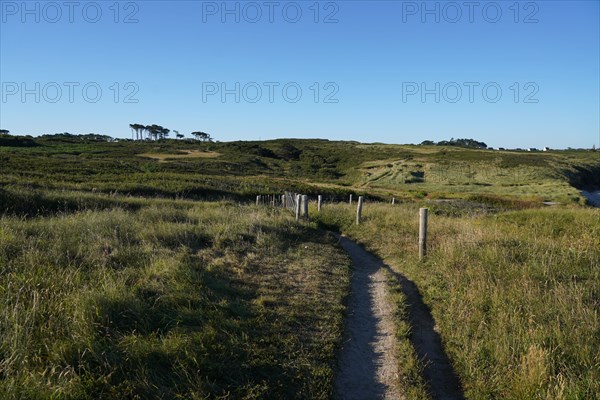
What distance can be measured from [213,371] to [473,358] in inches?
125

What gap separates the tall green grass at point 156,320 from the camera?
13.6 ft

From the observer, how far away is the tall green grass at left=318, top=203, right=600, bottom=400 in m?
4.68

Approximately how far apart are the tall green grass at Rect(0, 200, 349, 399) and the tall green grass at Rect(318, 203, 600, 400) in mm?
1689

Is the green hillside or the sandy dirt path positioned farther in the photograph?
the green hillside

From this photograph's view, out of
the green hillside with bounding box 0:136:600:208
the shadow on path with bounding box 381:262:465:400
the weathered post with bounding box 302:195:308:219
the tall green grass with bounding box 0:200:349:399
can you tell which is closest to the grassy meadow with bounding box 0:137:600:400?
the tall green grass with bounding box 0:200:349:399

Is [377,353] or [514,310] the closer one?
[377,353]

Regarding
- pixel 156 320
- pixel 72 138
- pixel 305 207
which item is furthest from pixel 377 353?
pixel 72 138

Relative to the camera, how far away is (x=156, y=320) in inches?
219

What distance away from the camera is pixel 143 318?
5426 mm

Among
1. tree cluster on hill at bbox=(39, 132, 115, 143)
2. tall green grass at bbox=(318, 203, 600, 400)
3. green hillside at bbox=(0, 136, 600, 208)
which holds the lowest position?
tall green grass at bbox=(318, 203, 600, 400)

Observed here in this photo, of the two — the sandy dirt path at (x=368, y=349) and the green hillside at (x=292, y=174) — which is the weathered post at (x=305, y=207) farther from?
the green hillside at (x=292, y=174)

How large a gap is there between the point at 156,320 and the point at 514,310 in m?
4.88

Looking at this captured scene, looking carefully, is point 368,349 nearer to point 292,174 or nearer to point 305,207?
point 305,207

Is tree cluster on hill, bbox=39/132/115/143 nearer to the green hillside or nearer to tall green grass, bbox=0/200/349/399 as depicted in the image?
the green hillside
